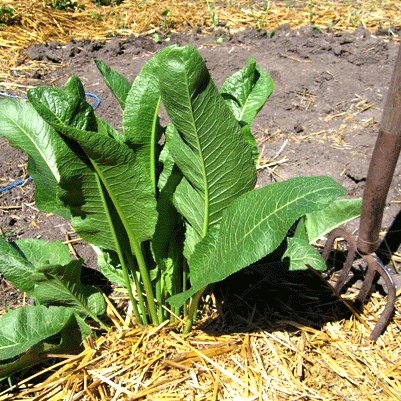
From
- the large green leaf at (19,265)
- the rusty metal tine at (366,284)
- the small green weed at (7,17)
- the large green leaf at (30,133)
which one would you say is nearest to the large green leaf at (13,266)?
the large green leaf at (19,265)

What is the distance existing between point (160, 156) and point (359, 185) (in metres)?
1.25

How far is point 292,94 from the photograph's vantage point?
3355mm

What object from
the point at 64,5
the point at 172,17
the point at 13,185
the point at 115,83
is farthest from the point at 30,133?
the point at 64,5

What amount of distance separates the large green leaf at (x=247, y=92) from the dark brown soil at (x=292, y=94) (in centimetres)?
89

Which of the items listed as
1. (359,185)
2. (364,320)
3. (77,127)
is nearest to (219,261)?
(77,127)

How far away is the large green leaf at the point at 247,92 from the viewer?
1.82 meters

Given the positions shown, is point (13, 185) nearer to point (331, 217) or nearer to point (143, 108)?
point (143, 108)

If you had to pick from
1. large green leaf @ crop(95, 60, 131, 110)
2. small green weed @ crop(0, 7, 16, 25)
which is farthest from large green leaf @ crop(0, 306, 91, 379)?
small green weed @ crop(0, 7, 16, 25)

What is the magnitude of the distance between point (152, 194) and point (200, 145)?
216 millimetres

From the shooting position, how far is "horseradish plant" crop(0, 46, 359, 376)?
1.36 metres

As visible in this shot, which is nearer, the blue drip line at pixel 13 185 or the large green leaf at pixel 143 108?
the large green leaf at pixel 143 108

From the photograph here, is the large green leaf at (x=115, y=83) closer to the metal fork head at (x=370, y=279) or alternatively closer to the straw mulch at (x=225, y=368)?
the straw mulch at (x=225, y=368)

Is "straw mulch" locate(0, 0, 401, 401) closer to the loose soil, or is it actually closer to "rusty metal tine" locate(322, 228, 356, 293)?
"rusty metal tine" locate(322, 228, 356, 293)

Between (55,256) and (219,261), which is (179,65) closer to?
(219,261)
